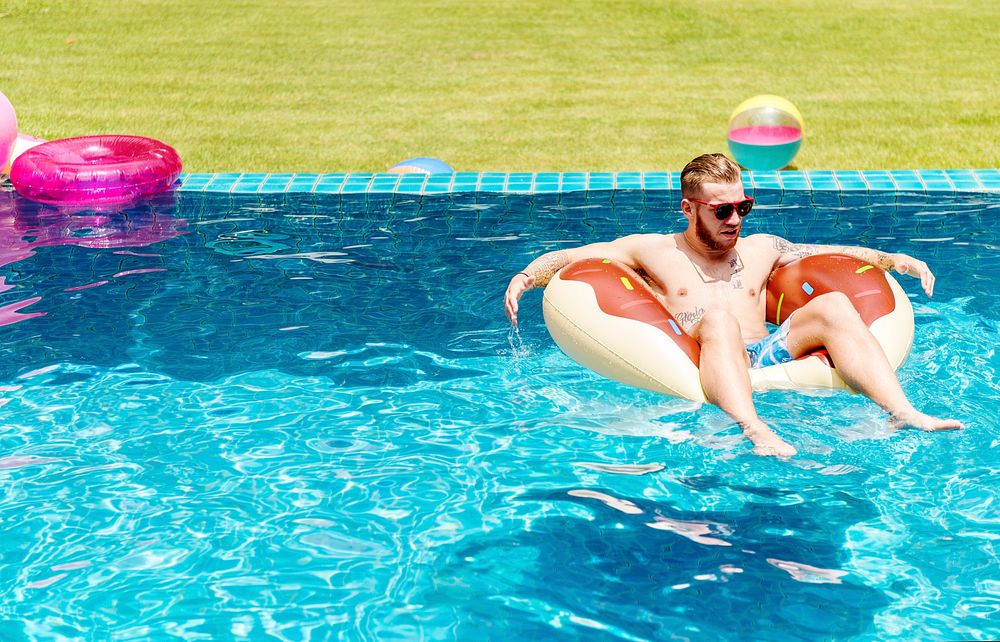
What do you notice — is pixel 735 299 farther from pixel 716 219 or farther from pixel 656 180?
pixel 656 180

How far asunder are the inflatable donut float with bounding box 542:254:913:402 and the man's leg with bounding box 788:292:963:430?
0.09 meters

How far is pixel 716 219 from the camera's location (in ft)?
17.9

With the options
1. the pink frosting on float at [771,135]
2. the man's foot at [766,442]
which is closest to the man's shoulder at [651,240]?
the man's foot at [766,442]

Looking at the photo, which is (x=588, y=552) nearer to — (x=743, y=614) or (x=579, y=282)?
(x=743, y=614)

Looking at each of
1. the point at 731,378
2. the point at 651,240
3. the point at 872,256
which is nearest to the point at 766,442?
the point at 731,378

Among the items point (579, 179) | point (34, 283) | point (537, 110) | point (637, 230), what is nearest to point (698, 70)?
point (537, 110)

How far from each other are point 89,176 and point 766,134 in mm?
5179

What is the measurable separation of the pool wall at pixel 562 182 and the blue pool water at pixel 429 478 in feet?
5.52

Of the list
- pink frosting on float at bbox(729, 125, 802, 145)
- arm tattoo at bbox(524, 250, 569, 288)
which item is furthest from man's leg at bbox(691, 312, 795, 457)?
pink frosting on float at bbox(729, 125, 802, 145)

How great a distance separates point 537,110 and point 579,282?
689 centimetres

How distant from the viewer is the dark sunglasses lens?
537cm

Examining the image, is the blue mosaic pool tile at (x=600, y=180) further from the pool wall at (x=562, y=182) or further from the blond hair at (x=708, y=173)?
the blond hair at (x=708, y=173)

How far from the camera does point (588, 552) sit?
430 centimetres

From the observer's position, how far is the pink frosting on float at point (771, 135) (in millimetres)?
9633
